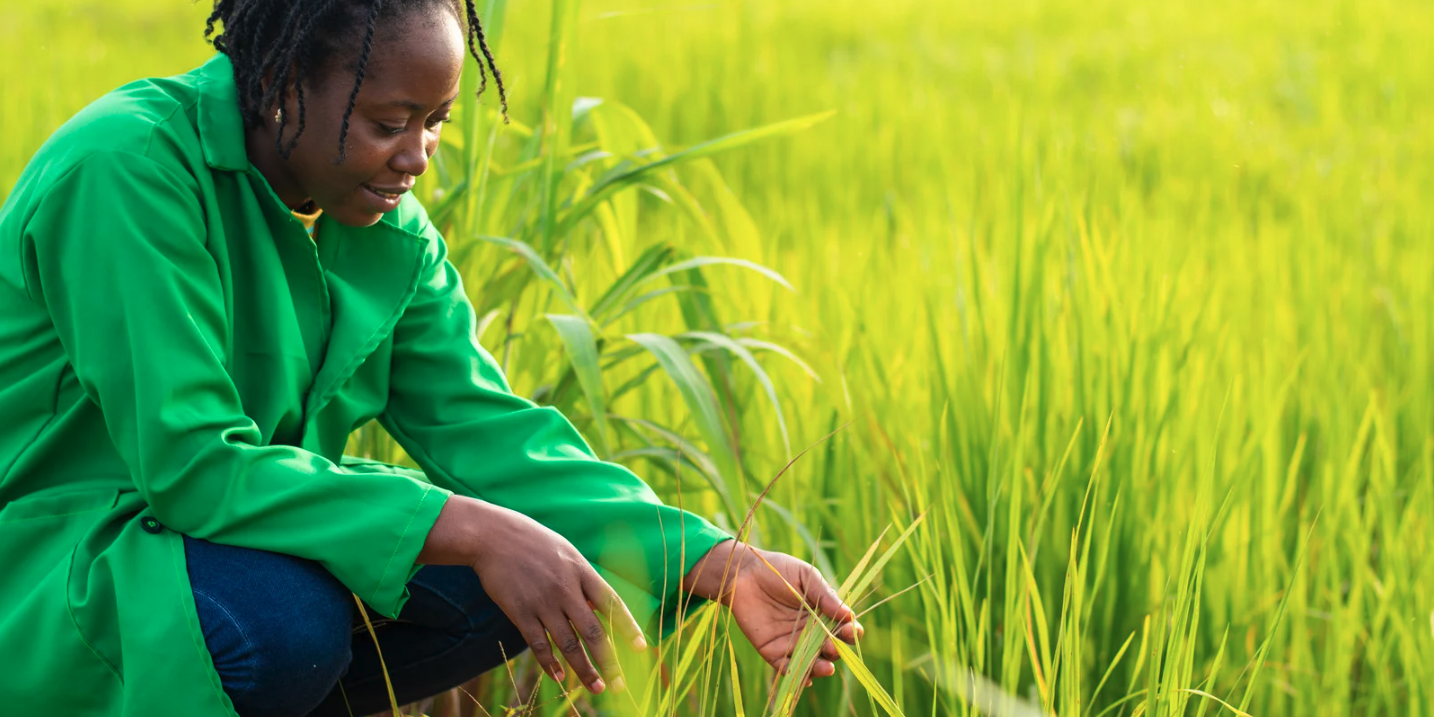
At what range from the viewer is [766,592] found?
3.18 ft

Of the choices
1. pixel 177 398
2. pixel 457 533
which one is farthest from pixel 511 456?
pixel 177 398

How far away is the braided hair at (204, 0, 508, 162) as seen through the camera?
36.7 inches

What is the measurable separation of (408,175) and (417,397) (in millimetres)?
232

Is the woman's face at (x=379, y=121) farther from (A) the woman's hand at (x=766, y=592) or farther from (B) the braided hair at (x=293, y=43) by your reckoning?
(A) the woman's hand at (x=766, y=592)

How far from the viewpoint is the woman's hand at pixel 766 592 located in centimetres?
94

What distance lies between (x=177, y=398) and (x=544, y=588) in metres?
0.28

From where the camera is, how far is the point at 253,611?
35.8 inches

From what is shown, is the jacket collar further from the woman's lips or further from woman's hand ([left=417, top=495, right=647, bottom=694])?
woman's hand ([left=417, top=495, right=647, bottom=694])

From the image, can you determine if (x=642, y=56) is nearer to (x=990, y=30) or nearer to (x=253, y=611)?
(x=990, y=30)

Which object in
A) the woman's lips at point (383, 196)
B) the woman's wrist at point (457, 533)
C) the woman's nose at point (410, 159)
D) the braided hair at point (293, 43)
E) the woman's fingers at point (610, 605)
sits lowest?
the woman's fingers at point (610, 605)

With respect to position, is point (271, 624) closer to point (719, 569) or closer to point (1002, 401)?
point (719, 569)

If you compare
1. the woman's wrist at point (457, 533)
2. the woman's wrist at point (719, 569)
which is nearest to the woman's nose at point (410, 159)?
the woman's wrist at point (457, 533)

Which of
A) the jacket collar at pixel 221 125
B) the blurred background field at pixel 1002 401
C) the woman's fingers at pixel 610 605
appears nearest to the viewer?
the woman's fingers at pixel 610 605

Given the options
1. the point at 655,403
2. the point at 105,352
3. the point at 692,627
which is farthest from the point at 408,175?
the point at 655,403
